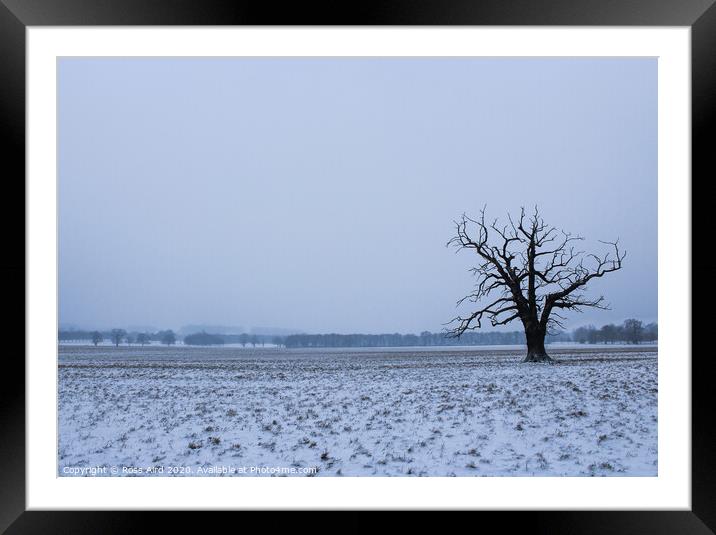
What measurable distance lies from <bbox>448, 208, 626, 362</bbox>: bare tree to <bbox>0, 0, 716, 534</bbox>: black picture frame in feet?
25.6

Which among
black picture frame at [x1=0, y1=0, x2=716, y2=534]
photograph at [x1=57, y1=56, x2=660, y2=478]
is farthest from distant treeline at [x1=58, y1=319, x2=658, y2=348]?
black picture frame at [x1=0, y1=0, x2=716, y2=534]

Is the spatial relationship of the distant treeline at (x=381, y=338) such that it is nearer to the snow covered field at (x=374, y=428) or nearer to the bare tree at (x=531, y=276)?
the bare tree at (x=531, y=276)

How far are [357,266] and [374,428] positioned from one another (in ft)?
125

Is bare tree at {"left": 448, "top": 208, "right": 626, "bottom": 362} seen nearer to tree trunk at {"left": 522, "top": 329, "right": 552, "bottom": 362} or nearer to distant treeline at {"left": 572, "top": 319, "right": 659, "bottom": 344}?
tree trunk at {"left": 522, "top": 329, "right": 552, "bottom": 362}

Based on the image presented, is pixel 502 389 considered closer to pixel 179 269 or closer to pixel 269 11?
pixel 269 11

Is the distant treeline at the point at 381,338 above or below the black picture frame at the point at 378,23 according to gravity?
below

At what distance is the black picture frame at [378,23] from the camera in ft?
8.07

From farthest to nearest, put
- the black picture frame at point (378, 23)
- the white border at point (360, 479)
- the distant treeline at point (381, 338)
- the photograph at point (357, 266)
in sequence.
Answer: the distant treeline at point (381, 338)
the photograph at point (357, 266)
the white border at point (360, 479)
the black picture frame at point (378, 23)

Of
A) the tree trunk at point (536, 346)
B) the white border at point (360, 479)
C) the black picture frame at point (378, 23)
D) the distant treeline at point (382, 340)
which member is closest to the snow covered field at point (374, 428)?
the white border at point (360, 479)

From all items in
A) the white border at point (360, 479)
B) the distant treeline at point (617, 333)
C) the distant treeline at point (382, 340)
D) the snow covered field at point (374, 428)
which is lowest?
the distant treeline at point (382, 340)

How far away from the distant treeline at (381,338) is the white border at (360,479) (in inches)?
832

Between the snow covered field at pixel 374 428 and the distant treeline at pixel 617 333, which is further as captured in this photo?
the distant treeline at pixel 617 333

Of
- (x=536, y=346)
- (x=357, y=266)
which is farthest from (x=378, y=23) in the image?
(x=357, y=266)

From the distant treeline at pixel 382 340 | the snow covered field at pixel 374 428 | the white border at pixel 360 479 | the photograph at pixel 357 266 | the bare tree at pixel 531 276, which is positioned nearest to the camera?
the white border at pixel 360 479
